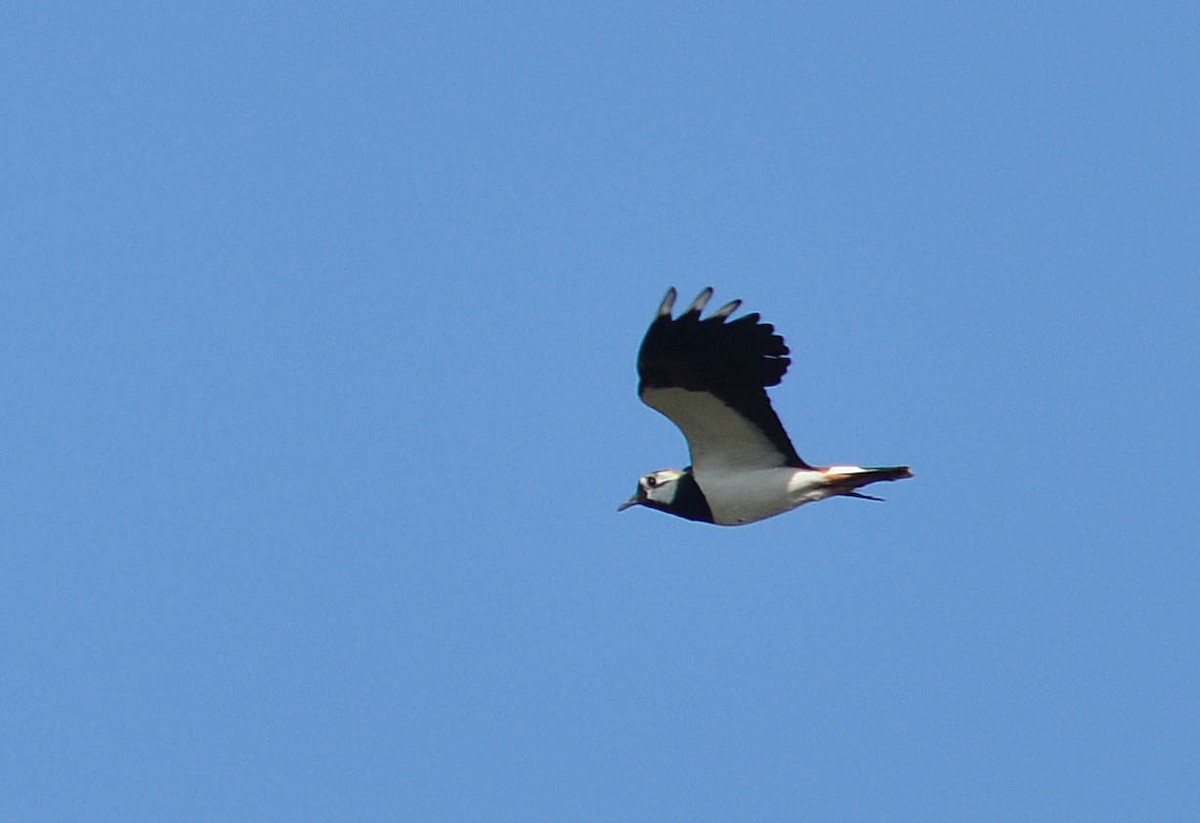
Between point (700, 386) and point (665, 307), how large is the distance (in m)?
1.02

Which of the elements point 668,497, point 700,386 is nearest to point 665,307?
point 700,386

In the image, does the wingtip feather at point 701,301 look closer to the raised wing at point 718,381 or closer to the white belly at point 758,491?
the raised wing at point 718,381

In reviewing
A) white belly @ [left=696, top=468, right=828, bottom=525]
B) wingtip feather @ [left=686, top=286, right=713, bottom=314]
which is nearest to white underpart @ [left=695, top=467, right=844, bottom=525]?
white belly @ [left=696, top=468, right=828, bottom=525]

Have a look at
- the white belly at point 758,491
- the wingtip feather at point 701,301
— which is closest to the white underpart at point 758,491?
the white belly at point 758,491

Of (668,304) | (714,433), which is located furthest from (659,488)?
(668,304)

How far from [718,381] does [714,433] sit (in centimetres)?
85

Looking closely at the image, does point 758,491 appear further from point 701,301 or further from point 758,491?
point 701,301

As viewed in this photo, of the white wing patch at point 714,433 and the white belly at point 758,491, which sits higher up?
the white wing patch at point 714,433

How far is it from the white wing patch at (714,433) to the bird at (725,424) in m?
0.01

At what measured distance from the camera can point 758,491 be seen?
977 inches

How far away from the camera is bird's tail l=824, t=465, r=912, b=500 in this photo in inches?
939

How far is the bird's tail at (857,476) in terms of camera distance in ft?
78.2

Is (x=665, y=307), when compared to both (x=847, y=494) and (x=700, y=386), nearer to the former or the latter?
(x=700, y=386)

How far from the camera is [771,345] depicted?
934 inches
